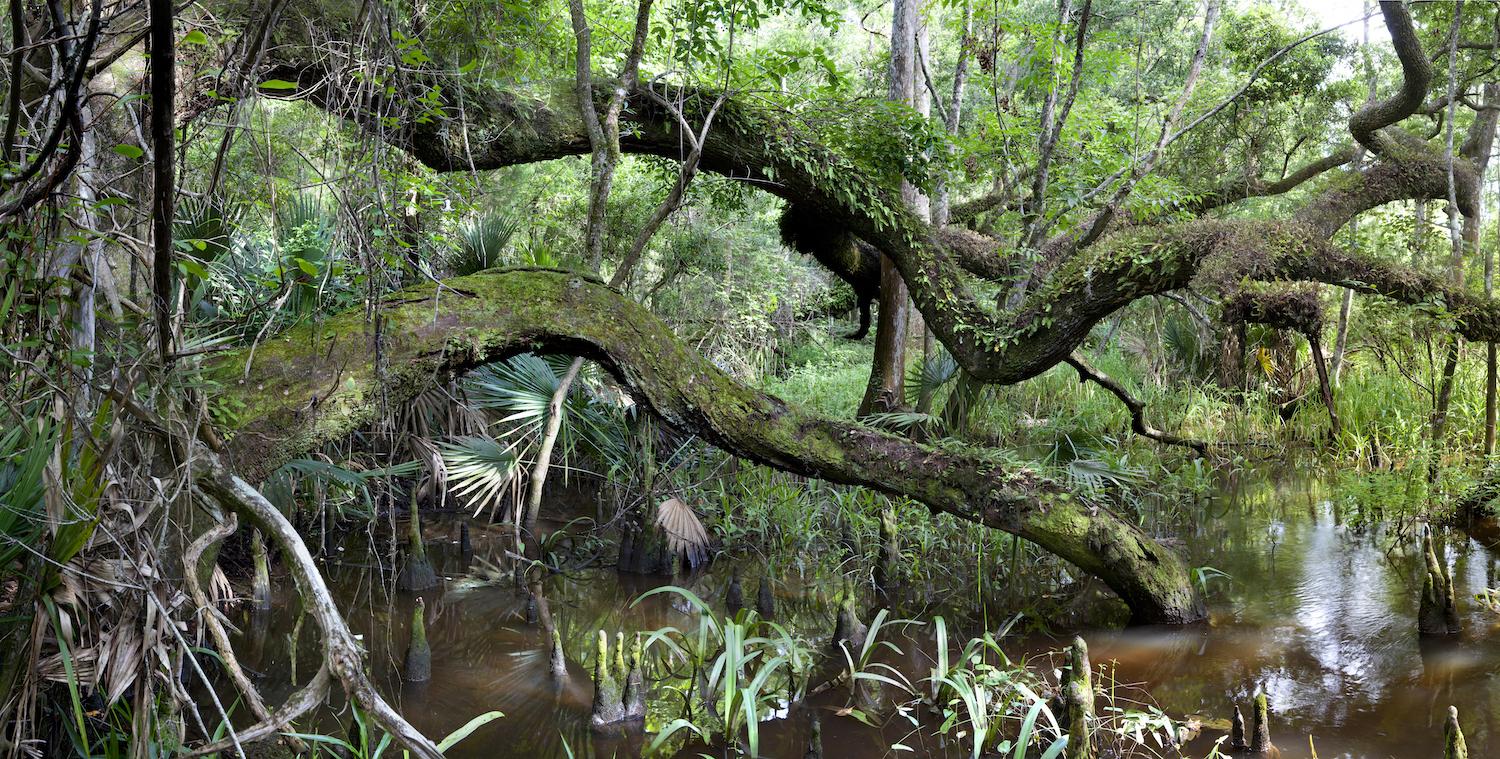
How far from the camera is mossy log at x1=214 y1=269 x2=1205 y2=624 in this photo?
12.3 feet

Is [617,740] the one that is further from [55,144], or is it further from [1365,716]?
[1365,716]

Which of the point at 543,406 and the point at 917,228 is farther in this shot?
the point at 543,406


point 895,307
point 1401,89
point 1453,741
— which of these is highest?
point 1401,89

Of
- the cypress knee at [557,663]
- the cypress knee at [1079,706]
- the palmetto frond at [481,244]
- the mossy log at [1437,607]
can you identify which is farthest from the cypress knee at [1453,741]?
the palmetto frond at [481,244]

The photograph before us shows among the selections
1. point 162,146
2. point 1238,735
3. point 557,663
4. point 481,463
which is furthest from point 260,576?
point 1238,735

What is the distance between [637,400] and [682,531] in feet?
6.22

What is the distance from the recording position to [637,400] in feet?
15.3

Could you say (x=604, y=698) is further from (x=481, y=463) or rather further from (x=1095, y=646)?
(x=481, y=463)

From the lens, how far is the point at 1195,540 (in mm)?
7082

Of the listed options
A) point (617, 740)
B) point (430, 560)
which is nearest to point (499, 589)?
point (430, 560)

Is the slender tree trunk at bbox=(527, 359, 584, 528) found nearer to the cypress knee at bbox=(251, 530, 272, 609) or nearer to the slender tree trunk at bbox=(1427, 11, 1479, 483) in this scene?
the cypress knee at bbox=(251, 530, 272, 609)

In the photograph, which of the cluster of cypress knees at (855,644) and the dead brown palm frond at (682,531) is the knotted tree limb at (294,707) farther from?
the dead brown palm frond at (682,531)

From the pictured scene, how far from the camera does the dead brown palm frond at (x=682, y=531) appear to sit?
6223 millimetres

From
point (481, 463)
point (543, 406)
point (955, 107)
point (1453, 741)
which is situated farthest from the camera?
point (955, 107)
